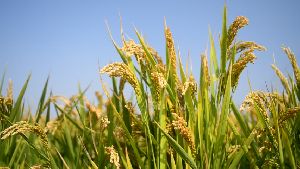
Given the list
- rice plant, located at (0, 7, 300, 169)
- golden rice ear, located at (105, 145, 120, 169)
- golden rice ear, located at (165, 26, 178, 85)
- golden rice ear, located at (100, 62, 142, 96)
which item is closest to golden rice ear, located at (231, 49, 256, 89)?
rice plant, located at (0, 7, 300, 169)

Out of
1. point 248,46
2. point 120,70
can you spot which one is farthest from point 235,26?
point 120,70

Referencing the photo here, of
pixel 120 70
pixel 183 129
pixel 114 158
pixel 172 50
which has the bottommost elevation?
pixel 114 158

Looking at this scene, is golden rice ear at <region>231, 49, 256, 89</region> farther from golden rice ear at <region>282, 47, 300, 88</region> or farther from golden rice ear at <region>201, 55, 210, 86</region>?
golden rice ear at <region>282, 47, 300, 88</region>

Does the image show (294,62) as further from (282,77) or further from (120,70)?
(120,70)

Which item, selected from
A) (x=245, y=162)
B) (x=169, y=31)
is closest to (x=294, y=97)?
(x=245, y=162)

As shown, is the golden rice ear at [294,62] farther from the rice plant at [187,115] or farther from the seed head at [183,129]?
the seed head at [183,129]

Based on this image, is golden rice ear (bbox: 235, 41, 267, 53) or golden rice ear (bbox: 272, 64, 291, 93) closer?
golden rice ear (bbox: 235, 41, 267, 53)

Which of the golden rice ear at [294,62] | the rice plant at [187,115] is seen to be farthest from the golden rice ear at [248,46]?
the golden rice ear at [294,62]

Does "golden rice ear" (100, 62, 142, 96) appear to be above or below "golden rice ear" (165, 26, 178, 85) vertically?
below

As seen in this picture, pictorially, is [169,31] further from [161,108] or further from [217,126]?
[217,126]
